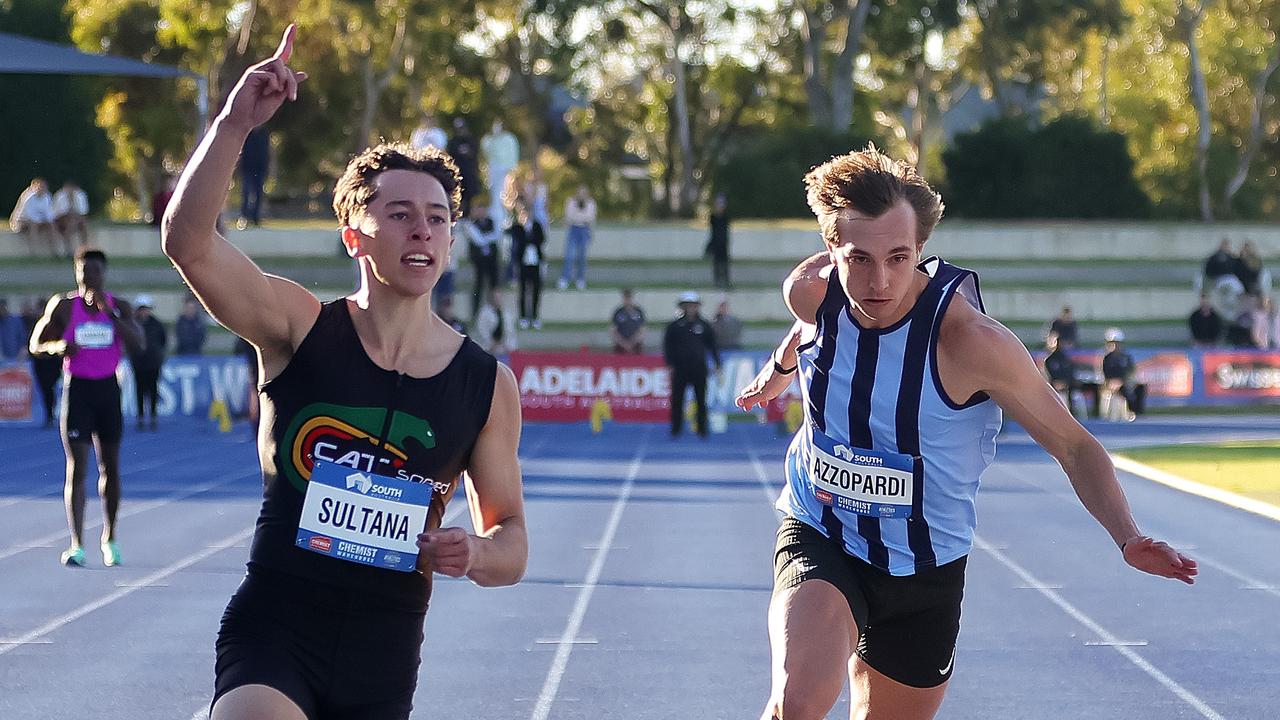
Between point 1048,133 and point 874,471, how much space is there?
125 ft

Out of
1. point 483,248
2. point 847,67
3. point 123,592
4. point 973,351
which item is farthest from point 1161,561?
point 847,67

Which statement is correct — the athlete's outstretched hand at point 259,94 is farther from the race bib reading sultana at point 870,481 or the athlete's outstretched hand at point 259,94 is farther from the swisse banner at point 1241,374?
the swisse banner at point 1241,374

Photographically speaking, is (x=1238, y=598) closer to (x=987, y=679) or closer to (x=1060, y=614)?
(x=1060, y=614)

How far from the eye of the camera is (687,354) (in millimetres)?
23656

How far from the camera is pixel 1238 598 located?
34.7ft

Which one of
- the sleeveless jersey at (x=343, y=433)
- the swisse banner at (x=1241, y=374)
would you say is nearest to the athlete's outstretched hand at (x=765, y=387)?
the sleeveless jersey at (x=343, y=433)

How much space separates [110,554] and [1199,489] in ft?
33.4

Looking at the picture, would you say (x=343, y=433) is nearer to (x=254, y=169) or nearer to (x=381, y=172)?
(x=381, y=172)

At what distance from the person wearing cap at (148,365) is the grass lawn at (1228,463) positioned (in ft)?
43.0

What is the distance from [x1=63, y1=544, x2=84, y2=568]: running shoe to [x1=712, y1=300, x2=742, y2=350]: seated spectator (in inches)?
682

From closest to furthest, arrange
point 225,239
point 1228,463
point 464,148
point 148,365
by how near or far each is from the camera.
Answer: point 225,239, point 1228,463, point 148,365, point 464,148

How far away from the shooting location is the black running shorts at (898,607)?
4762mm

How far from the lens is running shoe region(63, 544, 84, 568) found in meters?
11.3

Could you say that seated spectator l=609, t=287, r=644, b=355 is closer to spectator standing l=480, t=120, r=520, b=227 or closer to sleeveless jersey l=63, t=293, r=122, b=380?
spectator standing l=480, t=120, r=520, b=227
